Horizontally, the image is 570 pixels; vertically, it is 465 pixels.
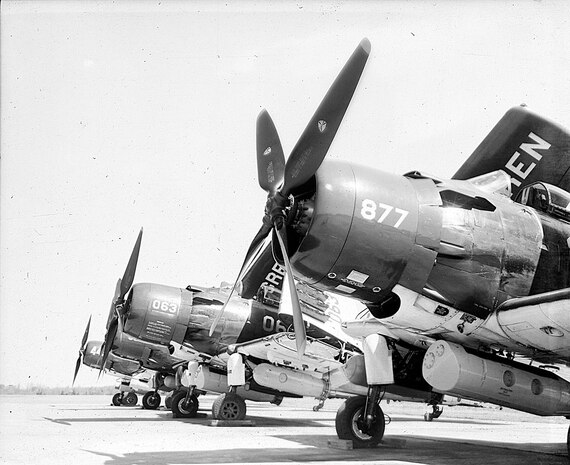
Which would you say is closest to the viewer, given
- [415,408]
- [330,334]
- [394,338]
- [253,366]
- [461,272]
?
[461,272]

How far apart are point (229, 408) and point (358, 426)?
6.49 m

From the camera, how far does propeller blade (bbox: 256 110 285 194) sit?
7.20 meters

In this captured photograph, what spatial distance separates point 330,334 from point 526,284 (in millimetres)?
6692

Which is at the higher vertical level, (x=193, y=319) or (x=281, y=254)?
(x=281, y=254)

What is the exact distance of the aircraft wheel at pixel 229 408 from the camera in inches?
563

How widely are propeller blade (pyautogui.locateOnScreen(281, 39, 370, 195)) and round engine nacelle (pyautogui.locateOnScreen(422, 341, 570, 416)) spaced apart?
3002 millimetres

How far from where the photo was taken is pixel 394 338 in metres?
8.63

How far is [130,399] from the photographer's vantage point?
29.5 m

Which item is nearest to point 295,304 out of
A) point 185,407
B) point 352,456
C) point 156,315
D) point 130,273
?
point 352,456

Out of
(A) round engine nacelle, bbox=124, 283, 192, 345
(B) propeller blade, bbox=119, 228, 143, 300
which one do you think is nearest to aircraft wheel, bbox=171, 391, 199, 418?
(A) round engine nacelle, bbox=124, 283, 192, 345

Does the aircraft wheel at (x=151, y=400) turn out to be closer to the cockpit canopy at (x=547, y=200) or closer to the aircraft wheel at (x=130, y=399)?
the aircraft wheel at (x=130, y=399)

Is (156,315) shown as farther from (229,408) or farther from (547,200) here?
(547,200)

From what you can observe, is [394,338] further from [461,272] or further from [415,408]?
[415,408]

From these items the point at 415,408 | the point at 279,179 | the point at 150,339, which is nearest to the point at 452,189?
the point at 279,179
